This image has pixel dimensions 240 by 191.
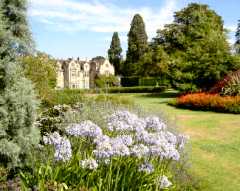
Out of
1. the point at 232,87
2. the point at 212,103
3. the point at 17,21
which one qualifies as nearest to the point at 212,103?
the point at 212,103

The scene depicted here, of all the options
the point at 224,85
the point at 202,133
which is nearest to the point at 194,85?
the point at 224,85

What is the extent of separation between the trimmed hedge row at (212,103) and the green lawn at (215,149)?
217 cm

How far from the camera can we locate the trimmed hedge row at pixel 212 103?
22219 millimetres

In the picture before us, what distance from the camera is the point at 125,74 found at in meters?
85.2

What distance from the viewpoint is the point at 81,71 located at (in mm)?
94500

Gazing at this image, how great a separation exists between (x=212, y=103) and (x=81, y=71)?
72478 mm

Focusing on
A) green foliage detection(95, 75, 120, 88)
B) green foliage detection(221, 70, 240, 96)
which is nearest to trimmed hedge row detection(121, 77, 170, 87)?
green foliage detection(95, 75, 120, 88)

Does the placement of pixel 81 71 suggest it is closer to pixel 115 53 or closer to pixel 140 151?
pixel 115 53

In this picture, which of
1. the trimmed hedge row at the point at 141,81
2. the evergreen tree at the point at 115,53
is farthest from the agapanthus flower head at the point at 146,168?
the evergreen tree at the point at 115,53

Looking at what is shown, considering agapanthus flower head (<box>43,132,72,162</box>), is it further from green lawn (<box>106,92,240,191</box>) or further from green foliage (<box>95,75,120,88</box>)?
green foliage (<box>95,75,120,88</box>)

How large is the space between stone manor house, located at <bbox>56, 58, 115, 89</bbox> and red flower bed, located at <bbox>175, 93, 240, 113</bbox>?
63.5 metres

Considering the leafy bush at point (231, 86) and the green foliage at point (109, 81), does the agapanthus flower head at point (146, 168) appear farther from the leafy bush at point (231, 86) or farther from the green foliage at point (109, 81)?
the green foliage at point (109, 81)

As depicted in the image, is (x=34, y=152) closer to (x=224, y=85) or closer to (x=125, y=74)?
(x=224, y=85)

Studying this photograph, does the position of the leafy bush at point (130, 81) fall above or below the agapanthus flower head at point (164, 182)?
above
